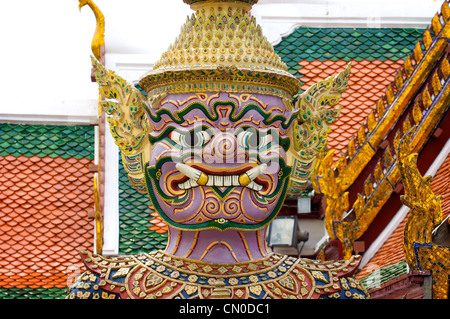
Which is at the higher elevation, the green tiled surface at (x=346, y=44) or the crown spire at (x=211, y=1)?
the green tiled surface at (x=346, y=44)

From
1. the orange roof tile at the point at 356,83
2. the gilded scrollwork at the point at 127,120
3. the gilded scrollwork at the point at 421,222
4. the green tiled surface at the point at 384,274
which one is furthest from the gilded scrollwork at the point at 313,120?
the orange roof tile at the point at 356,83

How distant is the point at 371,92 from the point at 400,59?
49 cm

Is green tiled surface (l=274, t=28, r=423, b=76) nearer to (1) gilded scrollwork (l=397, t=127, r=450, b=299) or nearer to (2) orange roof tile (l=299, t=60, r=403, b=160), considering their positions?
(2) orange roof tile (l=299, t=60, r=403, b=160)

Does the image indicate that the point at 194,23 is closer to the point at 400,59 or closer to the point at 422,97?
the point at 422,97

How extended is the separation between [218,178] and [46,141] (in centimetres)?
486

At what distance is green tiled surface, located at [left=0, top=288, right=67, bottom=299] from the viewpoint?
9.55 meters

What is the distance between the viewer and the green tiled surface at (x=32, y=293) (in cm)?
955

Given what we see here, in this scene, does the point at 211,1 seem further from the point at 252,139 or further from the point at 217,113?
the point at 252,139

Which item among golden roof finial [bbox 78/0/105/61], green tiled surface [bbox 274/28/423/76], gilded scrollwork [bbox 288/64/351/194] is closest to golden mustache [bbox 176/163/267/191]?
gilded scrollwork [bbox 288/64/351/194]

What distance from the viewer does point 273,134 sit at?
6.38 metres

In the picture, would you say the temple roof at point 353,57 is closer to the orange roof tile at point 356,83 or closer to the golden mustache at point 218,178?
the orange roof tile at point 356,83

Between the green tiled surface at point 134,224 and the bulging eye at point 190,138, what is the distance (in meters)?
3.57
